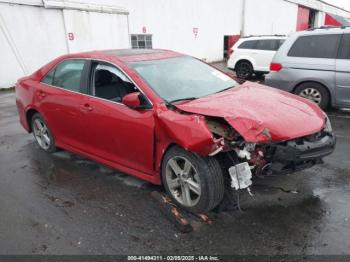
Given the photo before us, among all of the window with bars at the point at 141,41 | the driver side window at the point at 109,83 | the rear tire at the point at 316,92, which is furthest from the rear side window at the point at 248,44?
the driver side window at the point at 109,83

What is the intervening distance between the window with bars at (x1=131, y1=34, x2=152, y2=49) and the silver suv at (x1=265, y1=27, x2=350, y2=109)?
9.82 metres

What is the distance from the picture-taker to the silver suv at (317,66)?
6180 millimetres

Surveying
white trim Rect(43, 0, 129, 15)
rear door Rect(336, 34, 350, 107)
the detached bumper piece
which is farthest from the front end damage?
white trim Rect(43, 0, 129, 15)

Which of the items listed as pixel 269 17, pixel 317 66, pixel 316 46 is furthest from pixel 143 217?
pixel 269 17

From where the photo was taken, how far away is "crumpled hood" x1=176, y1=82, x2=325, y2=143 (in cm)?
287

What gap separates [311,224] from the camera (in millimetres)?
3033

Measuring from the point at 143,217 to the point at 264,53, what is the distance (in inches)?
389

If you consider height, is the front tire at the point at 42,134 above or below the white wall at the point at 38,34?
below

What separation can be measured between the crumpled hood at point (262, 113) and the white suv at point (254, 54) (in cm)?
847

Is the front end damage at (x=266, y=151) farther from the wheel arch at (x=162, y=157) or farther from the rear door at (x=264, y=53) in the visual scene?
the rear door at (x=264, y=53)

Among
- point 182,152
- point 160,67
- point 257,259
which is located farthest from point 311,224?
point 160,67

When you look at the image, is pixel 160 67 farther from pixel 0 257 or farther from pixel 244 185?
pixel 0 257

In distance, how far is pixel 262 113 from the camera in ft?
10.2

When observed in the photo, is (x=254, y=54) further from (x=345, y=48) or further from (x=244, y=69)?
(x=345, y=48)
